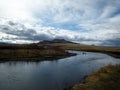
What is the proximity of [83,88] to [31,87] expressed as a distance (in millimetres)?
8263

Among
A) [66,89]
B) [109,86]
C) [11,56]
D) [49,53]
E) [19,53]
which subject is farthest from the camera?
[49,53]

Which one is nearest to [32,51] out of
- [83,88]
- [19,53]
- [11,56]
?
[19,53]

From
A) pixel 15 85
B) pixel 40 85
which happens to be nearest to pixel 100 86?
pixel 40 85

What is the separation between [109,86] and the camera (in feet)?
74.4

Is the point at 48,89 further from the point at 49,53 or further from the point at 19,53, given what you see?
the point at 49,53

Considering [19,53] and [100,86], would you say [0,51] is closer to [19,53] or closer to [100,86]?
[19,53]

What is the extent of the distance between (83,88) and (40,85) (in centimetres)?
812

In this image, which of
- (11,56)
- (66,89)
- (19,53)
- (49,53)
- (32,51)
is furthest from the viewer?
(49,53)

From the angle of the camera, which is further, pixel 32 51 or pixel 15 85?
pixel 32 51

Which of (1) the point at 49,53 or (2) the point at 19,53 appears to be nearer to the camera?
(2) the point at 19,53

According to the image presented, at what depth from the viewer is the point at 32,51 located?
280 ft

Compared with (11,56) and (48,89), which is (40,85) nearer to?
(48,89)

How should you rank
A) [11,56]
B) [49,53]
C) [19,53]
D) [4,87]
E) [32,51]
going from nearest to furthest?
[4,87] → [11,56] → [19,53] → [32,51] → [49,53]

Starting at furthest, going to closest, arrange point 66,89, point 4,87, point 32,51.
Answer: point 32,51 → point 4,87 → point 66,89
